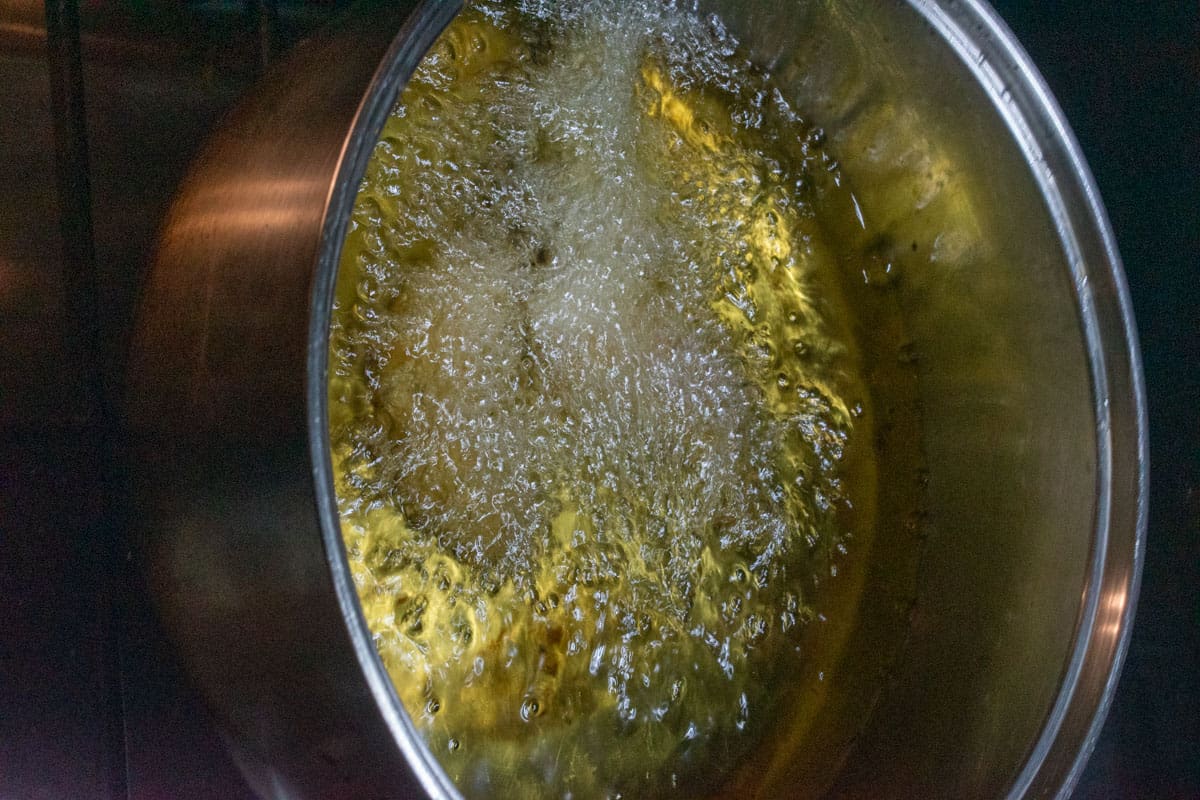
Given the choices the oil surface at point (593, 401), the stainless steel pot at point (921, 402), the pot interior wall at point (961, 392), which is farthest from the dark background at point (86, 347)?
the pot interior wall at point (961, 392)

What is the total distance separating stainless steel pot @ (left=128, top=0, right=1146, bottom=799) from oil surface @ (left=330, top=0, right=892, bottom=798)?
0.28ft

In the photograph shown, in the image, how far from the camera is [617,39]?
76 centimetres

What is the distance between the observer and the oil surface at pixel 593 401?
25.3 inches

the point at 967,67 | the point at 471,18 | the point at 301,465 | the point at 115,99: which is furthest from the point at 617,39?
the point at 301,465

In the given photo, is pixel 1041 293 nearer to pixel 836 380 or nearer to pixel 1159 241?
pixel 836 380

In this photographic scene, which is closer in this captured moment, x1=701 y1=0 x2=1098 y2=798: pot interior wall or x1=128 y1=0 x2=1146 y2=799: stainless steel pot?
x1=128 y1=0 x2=1146 y2=799: stainless steel pot

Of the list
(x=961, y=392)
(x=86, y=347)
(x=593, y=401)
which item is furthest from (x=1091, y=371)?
(x=86, y=347)

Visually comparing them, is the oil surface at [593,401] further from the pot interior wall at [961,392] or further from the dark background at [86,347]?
the dark background at [86,347]

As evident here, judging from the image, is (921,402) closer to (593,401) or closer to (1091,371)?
(1091,371)

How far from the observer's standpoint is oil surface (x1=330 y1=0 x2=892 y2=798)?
25.3 inches

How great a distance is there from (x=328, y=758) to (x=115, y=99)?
52cm

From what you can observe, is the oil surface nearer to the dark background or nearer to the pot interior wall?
the pot interior wall

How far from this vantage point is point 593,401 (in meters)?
0.75

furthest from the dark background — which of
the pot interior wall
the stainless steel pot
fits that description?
the pot interior wall
